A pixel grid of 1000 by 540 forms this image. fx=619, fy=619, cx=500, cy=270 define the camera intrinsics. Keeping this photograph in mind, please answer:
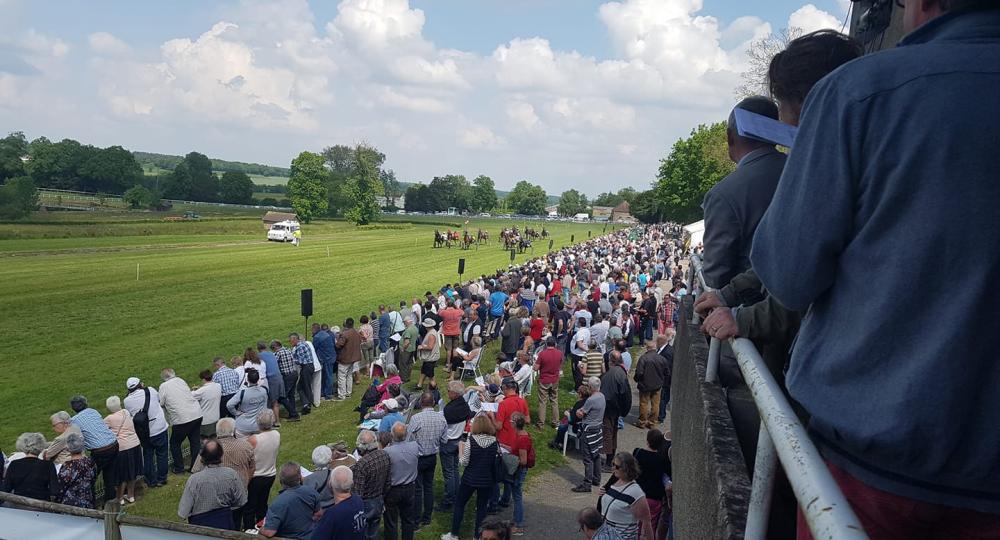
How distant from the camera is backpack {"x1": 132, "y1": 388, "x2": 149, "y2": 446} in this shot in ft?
32.1

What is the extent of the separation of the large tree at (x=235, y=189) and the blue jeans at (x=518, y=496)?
122334 millimetres

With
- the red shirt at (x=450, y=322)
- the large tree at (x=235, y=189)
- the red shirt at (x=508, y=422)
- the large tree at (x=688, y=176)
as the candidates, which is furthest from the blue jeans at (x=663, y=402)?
the large tree at (x=235, y=189)

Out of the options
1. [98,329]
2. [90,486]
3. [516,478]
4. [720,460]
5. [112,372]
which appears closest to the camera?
[720,460]

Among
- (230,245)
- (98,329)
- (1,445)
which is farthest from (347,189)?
(1,445)

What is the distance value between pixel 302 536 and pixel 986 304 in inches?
272

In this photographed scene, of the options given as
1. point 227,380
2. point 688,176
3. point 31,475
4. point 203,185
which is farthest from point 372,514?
point 203,185

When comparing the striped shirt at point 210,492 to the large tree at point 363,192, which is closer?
the striped shirt at point 210,492

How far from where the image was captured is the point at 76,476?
8.00m

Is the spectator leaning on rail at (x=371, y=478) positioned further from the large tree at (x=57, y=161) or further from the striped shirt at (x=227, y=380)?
the large tree at (x=57, y=161)

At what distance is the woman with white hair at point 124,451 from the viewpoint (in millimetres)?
9234

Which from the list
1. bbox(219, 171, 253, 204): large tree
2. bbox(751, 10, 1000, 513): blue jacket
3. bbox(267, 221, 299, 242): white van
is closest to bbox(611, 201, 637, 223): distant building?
bbox(219, 171, 253, 204): large tree

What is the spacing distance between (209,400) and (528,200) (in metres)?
183

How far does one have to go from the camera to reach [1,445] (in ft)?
35.6

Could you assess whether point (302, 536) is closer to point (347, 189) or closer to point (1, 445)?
point (1, 445)
